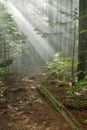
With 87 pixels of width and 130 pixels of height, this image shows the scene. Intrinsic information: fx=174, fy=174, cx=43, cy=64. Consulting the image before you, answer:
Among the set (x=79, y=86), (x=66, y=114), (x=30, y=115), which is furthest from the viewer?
(x=30, y=115)

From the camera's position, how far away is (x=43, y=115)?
616cm

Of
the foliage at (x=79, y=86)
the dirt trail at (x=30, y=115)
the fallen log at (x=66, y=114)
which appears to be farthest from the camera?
the dirt trail at (x=30, y=115)

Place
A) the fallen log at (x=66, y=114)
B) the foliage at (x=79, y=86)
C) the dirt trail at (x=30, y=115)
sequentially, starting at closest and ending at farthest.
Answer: the fallen log at (x=66, y=114) → the foliage at (x=79, y=86) → the dirt trail at (x=30, y=115)

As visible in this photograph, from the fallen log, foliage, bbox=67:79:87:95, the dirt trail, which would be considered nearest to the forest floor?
the dirt trail

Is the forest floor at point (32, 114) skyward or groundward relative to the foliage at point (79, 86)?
groundward

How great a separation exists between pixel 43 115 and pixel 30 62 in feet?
81.1

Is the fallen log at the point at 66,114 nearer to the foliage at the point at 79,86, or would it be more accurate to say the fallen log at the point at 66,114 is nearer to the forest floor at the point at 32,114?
the forest floor at the point at 32,114

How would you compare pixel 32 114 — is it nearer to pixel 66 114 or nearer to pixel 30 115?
pixel 30 115

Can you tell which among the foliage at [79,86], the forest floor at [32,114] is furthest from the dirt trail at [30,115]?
the foliage at [79,86]

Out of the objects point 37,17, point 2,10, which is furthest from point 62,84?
point 37,17

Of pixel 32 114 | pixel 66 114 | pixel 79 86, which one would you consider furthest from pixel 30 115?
pixel 79 86

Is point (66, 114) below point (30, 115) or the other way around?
the other way around

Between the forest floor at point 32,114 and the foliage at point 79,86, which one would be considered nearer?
the foliage at point 79,86

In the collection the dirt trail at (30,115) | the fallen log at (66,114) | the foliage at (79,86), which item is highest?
the foliage at (79,86)
